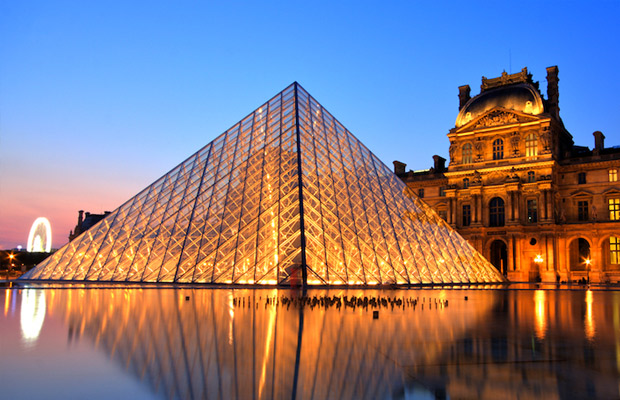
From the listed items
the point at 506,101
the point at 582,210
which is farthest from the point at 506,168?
the point at 582,210

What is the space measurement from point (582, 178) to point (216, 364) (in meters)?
48.6

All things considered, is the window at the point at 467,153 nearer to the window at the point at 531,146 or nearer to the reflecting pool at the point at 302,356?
the window at the point at 531,146

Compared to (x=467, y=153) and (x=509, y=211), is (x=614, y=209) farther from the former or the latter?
(x=467, y=153)

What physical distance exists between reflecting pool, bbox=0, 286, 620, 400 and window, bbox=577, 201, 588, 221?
39521 millimetres

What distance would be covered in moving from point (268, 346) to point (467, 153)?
1855 inches

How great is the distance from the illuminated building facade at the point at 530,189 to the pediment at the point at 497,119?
0.30ft

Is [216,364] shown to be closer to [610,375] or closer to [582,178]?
[610,375]

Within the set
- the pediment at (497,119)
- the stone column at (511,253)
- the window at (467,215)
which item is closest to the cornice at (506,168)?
the window at (467,215)

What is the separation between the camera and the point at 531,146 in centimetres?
4719

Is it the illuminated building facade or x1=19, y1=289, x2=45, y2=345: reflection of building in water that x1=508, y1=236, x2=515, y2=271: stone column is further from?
x1=19, y1=289, x2=45, y2=345: reflection of building in water

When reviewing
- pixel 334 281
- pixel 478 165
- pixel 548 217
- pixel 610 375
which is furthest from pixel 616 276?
pixel 610 375

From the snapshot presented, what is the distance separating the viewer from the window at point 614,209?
4469cm

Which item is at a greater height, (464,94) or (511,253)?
(464,94)

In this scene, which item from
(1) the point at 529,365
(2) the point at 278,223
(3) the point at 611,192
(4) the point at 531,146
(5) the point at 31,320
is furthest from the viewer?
(4) the point at 531,146
